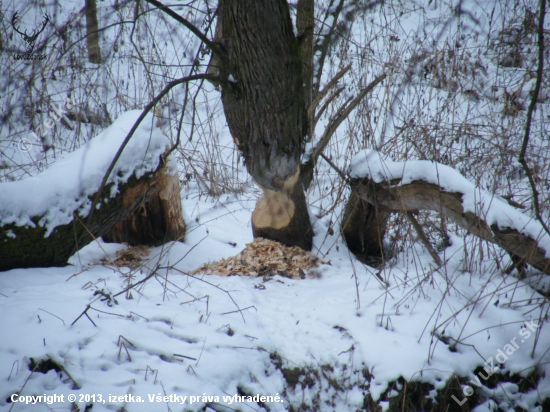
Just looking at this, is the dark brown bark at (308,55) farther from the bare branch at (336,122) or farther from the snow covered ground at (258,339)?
the snow covered ground at (258,339)

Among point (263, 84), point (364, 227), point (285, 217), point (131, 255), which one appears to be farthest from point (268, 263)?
point (263, 84)

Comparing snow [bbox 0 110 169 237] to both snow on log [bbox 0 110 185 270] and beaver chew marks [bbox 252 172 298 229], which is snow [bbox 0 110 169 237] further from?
beaver chew marks [bbox 252 172 298 229]

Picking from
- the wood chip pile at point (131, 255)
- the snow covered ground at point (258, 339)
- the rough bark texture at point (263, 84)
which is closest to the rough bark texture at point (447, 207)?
the snow covered ground at point (258, 339)

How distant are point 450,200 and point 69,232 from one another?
2348mm

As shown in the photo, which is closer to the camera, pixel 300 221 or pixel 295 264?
pixel 295 264

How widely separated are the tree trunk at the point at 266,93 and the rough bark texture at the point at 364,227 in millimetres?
422

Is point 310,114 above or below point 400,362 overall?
above

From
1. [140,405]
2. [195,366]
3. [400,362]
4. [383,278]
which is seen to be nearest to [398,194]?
[383,278]

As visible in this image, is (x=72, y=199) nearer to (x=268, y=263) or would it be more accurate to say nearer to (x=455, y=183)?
(x=268, y=263)

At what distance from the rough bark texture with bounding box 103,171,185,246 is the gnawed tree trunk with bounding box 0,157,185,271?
0.06m

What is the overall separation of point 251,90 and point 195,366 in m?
1.63

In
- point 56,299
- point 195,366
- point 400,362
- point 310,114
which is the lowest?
point 400,362

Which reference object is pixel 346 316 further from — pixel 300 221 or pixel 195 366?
pixel 300 221

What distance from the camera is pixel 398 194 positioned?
265 cm
